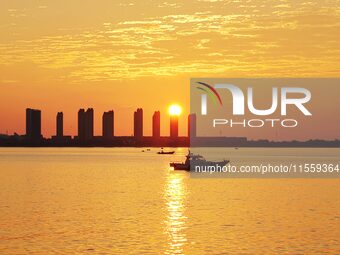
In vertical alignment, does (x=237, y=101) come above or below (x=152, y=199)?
above

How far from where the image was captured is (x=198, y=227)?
2936 inches

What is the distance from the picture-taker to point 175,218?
83.8 meters

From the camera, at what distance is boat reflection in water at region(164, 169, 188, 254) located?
206 ft

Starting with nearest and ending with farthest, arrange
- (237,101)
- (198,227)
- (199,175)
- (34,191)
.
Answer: (198,227), (237,101), (34,191), (199,175)

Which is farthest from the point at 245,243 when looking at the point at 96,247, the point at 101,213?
the point at 101,213

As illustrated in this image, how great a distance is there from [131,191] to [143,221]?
1936 inches

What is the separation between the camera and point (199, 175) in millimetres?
187375

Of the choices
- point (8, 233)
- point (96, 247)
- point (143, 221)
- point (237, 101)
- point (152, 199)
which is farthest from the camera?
point (237, 101)

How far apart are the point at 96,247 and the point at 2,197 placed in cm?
5564

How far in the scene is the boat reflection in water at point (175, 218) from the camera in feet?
206

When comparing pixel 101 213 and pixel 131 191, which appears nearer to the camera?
pixel 101 213

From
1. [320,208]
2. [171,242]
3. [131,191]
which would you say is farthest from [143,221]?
[131,191]

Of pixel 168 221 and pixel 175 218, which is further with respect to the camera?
pixel 175 218

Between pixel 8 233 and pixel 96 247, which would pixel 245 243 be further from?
pixel 8 233
